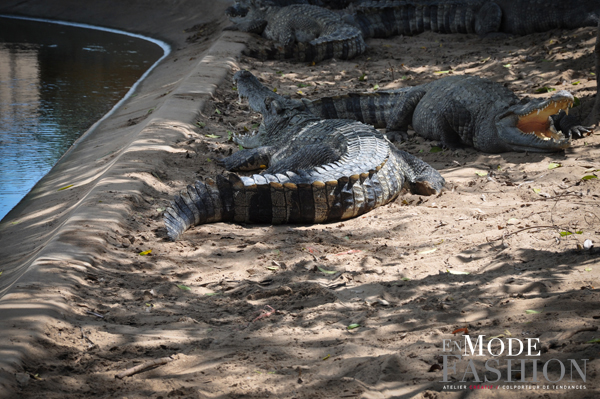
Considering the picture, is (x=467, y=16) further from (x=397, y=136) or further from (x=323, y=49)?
(x=397, y=136)

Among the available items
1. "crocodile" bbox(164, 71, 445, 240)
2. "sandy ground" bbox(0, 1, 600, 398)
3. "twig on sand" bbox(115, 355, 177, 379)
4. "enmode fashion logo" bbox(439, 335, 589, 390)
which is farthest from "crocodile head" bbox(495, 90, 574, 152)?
"twig on sand" bbox(115, 355, 177, 379)

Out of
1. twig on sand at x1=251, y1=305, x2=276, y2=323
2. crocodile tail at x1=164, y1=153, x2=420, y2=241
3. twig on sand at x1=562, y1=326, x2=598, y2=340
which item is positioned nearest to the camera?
twig on sand at x1=562, y1=326, x2=598, y2=340

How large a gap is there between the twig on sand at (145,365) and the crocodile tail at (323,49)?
30.3 feet

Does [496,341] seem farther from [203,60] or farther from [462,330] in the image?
[203,60]

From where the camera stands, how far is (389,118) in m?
6.84

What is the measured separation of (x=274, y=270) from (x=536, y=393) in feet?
6.28

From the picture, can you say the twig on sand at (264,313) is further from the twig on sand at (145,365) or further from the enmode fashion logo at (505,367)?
the enmode fashion logo at (505,367)

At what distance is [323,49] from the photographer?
35.2 ft

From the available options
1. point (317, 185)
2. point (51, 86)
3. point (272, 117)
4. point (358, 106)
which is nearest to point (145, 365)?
point (317, 185)

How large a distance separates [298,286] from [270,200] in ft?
3.85

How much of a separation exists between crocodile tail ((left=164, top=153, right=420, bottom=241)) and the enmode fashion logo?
2071 mm

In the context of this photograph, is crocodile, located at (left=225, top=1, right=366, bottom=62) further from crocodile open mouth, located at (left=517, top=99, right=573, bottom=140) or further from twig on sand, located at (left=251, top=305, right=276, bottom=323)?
twig on sand, located at (left=251, top=305, right=276, bottom=323)

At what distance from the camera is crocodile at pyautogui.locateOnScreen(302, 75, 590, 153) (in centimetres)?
534

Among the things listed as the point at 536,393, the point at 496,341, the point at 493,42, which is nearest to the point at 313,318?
the point at 496,341
